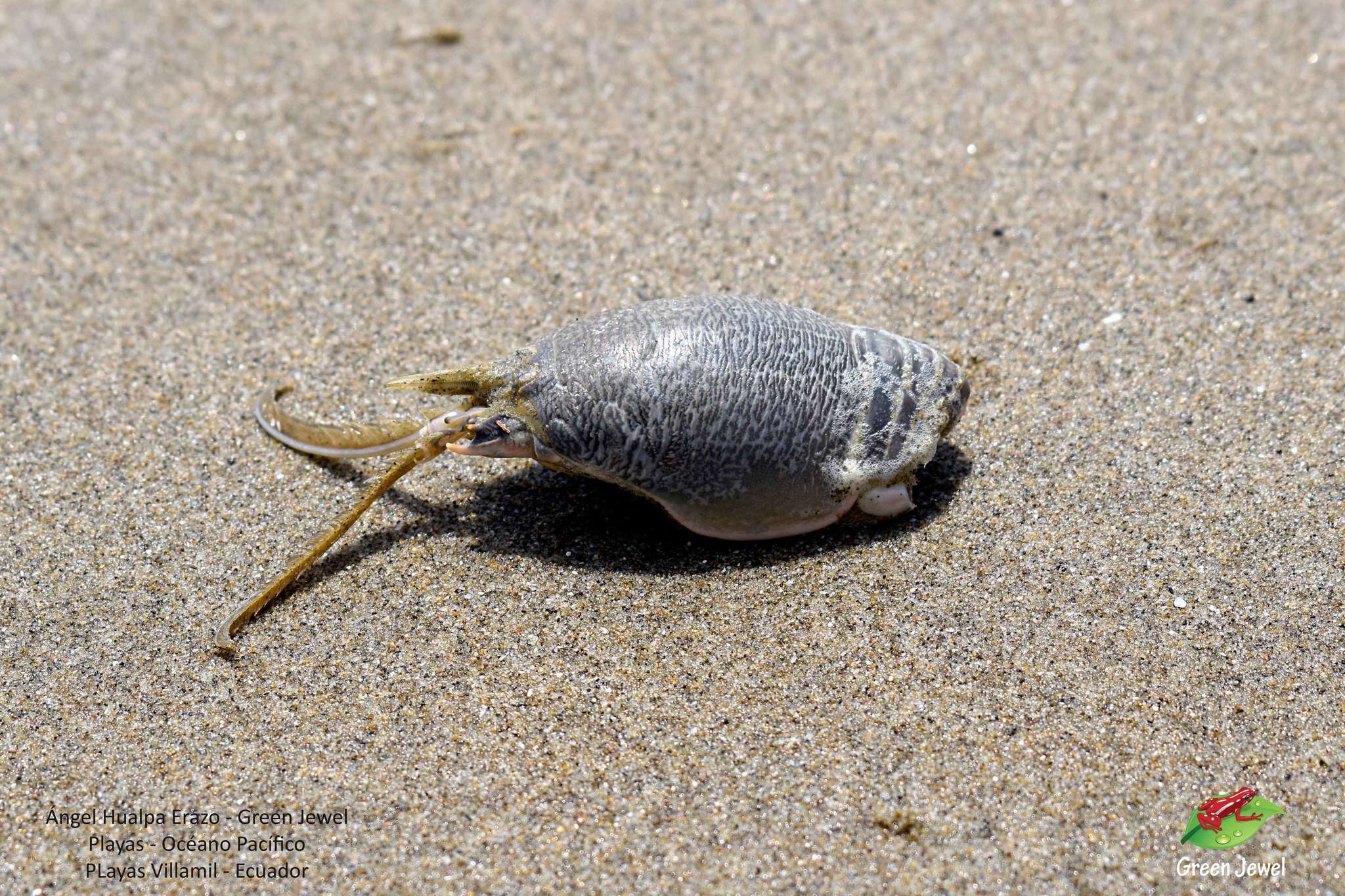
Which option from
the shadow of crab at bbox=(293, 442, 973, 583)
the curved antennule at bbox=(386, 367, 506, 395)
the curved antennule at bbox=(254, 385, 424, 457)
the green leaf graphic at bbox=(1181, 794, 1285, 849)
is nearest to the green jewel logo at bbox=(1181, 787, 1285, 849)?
the green leaf graphic at bbox=(1181, 794, 1285, 849)

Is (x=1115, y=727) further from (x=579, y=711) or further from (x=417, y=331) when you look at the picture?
(x=417, y=331)

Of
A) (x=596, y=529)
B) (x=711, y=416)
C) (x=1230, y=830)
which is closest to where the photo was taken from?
(x=1230, y=830)

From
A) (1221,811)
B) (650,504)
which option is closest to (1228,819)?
(1221,811)

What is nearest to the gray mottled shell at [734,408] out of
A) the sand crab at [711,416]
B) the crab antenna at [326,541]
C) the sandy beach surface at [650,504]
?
the sand crab at [711,416]

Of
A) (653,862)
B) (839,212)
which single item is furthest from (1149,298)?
(653,862)

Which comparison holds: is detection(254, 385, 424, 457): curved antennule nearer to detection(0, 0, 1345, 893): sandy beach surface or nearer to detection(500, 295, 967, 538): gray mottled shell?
detection(0, 0, 1345, 893): sandy beach surface

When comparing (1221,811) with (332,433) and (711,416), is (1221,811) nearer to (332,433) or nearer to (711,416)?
(711,416)
